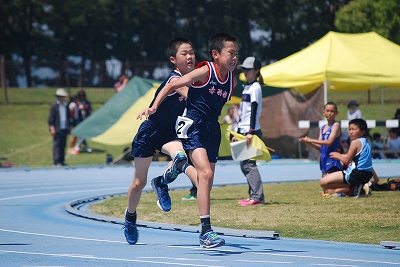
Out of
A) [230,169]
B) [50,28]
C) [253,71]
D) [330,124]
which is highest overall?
[50,28]

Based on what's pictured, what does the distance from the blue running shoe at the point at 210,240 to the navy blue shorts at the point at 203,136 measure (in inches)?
29.5

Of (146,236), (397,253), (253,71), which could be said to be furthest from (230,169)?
(397,253)

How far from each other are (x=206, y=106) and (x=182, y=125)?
282 mm

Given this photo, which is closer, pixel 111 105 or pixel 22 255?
pixel 22 255

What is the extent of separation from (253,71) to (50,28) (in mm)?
35479

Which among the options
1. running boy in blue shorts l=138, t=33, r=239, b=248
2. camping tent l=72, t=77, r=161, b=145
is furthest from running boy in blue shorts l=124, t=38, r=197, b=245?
camping tent l=72, t=77, r=161, b=145

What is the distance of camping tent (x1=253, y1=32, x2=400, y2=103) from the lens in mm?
20891

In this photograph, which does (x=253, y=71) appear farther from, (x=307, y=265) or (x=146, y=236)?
(x=307, y=265)

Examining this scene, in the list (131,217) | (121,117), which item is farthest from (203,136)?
(121,117)

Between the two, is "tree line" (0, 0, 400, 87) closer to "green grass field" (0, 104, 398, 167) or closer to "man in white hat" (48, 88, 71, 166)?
"green grass field" (0, 104, 398, 167)

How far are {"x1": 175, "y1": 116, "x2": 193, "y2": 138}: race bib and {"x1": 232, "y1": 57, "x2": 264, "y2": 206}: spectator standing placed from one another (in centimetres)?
366

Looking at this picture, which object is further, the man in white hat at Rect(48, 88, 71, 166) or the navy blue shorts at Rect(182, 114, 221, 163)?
the man in white hat at Rect(48, 88, 71, 166)

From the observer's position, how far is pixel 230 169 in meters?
20.0

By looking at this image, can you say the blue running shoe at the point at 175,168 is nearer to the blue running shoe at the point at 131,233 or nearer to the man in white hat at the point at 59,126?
the blue running shoe at the point at 131,233
